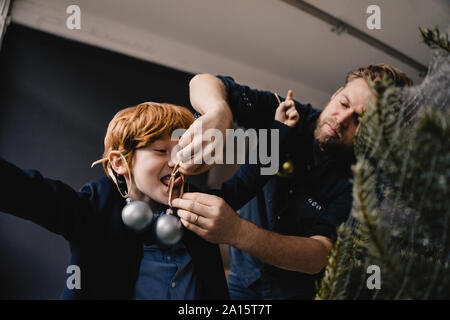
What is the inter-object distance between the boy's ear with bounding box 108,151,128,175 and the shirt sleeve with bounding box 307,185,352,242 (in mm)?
572

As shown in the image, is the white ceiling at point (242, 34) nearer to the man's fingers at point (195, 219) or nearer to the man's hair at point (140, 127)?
the man's hair at point (140, 127)

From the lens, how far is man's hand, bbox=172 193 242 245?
0.56 m

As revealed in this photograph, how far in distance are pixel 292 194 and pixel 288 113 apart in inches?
12.2

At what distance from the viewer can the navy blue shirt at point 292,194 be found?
0.92 metres

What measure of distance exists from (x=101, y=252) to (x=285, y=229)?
0.57 m

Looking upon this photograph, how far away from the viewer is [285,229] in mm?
932

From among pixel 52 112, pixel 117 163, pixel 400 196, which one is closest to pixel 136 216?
pixel 117 163

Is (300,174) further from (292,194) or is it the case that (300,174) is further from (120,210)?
(120,210)

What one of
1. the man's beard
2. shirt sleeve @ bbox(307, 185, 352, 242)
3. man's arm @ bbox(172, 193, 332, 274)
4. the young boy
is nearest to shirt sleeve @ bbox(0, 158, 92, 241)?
the young boy

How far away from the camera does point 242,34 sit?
71.3 inches

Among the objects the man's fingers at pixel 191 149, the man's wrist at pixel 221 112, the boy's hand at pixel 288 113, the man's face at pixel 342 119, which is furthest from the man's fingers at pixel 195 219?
the man's face at pixel 342 119

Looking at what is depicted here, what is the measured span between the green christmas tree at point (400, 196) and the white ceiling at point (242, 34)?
1.46 meters

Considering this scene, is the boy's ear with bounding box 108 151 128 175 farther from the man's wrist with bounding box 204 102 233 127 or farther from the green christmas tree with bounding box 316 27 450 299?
the green christmas tree with bounding box 316 27 450 299
